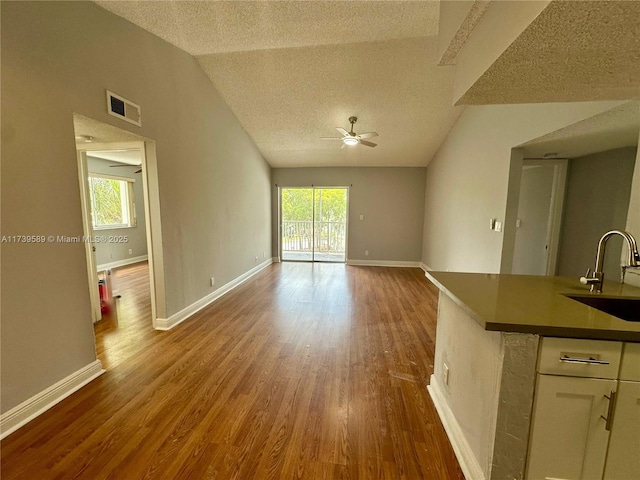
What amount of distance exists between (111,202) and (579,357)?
24.7 feet

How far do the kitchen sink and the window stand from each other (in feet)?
23.1

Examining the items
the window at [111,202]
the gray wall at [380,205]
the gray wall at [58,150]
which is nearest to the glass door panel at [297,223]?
the gray wall at [380,205]

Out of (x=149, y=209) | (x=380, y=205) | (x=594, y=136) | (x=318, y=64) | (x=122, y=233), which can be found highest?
(x=318, y=64)

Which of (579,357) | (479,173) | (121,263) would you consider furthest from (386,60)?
(121,263)

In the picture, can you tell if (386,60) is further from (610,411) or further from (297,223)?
(297,223)

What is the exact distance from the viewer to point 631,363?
98cm

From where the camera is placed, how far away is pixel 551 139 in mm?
2369

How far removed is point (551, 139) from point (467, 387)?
2361mm

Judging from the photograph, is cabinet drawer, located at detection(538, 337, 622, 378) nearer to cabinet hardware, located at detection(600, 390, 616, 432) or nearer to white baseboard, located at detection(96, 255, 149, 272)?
cabinet hardware, located at detection(600, 390, 616, 432)

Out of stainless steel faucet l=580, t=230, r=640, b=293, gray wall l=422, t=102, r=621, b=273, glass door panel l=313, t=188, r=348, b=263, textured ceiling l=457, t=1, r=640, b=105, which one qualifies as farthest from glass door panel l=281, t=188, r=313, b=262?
stainless steel faucet l=580, t=230, r=640, b=293

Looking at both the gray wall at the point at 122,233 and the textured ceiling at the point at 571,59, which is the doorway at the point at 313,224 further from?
the textured ceiling at the point at 571,59

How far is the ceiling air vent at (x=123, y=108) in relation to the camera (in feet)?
6.94

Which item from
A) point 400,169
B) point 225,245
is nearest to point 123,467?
point 225,245

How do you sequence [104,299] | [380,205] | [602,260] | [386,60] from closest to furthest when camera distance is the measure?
[602,260]
[386,60]
[104,299]
[380,205]
